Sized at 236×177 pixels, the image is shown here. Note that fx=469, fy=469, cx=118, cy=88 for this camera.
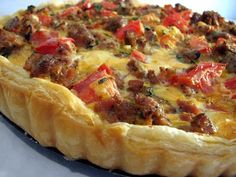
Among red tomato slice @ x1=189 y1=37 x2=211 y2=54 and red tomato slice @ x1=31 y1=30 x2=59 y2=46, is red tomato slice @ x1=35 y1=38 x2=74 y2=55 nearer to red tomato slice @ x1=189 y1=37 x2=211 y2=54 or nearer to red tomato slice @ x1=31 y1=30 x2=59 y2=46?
red tomato slice @ x1=31 y1=30 x2=59 y2=46

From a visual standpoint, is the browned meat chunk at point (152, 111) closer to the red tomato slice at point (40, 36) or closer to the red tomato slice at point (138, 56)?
the red tomato slice at point (138, 56)

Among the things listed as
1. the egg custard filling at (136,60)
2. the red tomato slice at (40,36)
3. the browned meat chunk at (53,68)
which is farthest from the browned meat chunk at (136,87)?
the red tomato slice at (40,36)

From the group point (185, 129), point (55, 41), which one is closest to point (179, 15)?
point (55, 41)

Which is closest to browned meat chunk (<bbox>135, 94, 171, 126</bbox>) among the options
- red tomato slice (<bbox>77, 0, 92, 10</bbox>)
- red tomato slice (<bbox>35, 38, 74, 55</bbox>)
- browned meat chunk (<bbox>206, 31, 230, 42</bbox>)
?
red tomato slice (<bbox>35, 38, 74, 55</bbox>)

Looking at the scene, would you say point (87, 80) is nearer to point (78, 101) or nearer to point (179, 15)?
point (78, 101)

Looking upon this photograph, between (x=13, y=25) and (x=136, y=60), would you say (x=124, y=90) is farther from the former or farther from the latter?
(x=13, y=25)
